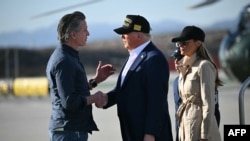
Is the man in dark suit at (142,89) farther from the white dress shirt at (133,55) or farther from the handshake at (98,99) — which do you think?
the handshake at (98,99)

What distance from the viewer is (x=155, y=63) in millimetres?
3631

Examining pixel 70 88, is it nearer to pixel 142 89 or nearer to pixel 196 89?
pixel 142 89

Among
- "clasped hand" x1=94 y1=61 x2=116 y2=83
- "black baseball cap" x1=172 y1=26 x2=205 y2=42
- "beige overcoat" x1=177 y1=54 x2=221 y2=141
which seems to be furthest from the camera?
"clasped hand" x1=94 y1=61 x2=116 y2=83

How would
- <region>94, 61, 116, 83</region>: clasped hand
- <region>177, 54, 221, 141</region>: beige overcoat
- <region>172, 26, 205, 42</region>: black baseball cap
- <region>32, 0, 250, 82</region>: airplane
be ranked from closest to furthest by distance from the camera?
<region>177, 54, 221, 141</region>: beige overcoat → <region>172, 26, 205, 42</region>: black baseball cap → <region>94, 61, 116, 83</region>: clasped hand → <region>32, 0, 250, 82</region>: airplane

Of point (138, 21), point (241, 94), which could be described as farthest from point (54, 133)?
point (241, 94)

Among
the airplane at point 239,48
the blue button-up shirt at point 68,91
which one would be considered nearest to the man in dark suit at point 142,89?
the blue button-up shirt at point 68,91

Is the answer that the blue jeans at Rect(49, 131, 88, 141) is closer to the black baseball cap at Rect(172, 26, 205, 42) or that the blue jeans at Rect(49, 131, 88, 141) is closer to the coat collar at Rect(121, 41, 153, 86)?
the coat collar at Rect(121, 41, 153, 86)

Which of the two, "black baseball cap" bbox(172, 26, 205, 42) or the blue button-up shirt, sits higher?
"black baseball cap" bbox(172, 26, 205, 42)

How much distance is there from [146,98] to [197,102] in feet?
1.37

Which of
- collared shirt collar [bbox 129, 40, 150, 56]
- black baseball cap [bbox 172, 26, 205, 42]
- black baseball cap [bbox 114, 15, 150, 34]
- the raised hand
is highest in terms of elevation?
black baseball cap [bbox 114, 15, 150, 34]

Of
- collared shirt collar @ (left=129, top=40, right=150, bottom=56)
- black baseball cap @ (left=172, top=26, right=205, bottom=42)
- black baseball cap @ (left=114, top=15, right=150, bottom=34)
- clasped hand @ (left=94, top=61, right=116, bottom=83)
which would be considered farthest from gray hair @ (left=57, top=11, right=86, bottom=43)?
black baseball cap @ (left=172, top=26, right=205, bottom=42)

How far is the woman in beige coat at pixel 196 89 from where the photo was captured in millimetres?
3816

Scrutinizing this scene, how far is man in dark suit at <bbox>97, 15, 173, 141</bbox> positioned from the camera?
3590 millimetres

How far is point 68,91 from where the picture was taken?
355 cm
